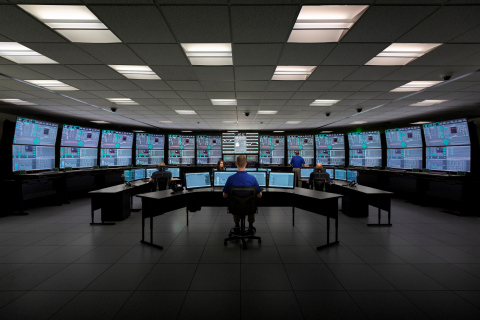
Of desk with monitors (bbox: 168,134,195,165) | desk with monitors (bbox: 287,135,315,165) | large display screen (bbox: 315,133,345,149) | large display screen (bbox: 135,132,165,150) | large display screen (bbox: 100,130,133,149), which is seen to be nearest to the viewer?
large display screen (bbox: 100,130,133,149)

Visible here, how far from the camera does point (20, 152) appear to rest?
4.50m

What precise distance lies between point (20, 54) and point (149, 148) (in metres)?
5.35

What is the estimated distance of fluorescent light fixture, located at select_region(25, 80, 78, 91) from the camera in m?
3.49

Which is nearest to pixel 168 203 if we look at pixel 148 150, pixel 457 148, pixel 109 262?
pixel 109 262

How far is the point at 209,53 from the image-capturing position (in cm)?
257

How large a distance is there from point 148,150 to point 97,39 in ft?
19.6

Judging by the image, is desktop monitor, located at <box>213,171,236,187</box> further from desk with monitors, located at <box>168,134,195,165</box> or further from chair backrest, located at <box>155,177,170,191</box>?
desk with monitors, located at <box>168,134,195,165</box>

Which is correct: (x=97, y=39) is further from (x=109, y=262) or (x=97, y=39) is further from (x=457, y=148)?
(x=457, y=148)

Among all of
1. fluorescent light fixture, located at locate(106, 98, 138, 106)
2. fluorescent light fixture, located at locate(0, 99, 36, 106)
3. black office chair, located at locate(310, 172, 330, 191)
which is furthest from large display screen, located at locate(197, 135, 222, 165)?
fluorescent light fixture, located at locate(0, 99, 36, 106)

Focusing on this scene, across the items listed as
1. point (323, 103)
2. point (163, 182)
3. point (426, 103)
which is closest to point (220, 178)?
point (163, 182)

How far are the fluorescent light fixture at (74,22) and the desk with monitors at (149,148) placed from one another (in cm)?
580

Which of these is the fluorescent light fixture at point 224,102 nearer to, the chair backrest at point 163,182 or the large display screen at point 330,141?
the chair backrest at point 163,182

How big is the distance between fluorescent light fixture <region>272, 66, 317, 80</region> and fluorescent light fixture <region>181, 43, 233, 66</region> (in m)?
0.81

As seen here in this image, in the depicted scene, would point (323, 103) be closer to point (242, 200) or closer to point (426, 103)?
point (426, 103)
